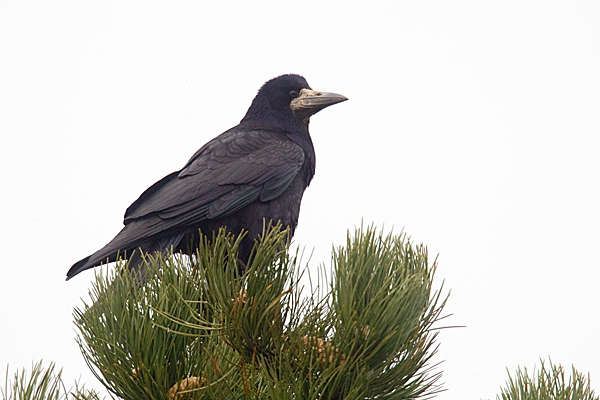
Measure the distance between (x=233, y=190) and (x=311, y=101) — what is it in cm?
125

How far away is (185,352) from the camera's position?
2367 mm

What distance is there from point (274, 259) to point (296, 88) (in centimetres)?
368

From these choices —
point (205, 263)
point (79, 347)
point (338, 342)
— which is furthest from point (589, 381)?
point (79, 347)

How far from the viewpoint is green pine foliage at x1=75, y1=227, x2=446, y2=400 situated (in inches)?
85.8

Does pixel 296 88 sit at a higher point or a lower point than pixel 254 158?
higher

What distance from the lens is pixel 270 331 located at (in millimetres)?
2270

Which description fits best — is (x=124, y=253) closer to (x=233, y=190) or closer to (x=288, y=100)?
(x=233, y=190)

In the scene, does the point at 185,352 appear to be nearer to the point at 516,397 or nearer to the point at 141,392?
the point at 141,392

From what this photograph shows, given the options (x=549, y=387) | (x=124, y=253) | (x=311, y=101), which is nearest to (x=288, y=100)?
(x=311, y=101)

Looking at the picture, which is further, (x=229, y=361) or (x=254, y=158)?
(x=254, y=158)

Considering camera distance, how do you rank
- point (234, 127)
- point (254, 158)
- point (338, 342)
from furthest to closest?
point (234, 127) < point (254, 158) < point (338, 342)

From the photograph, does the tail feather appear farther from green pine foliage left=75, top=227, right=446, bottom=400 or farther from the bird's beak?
the bird's beak

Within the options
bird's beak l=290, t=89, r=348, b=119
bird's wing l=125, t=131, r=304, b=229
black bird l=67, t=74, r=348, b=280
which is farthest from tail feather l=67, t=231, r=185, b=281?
bird's beak l=290, t=89, r=348, b=119

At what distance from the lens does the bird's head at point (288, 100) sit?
5.63m
